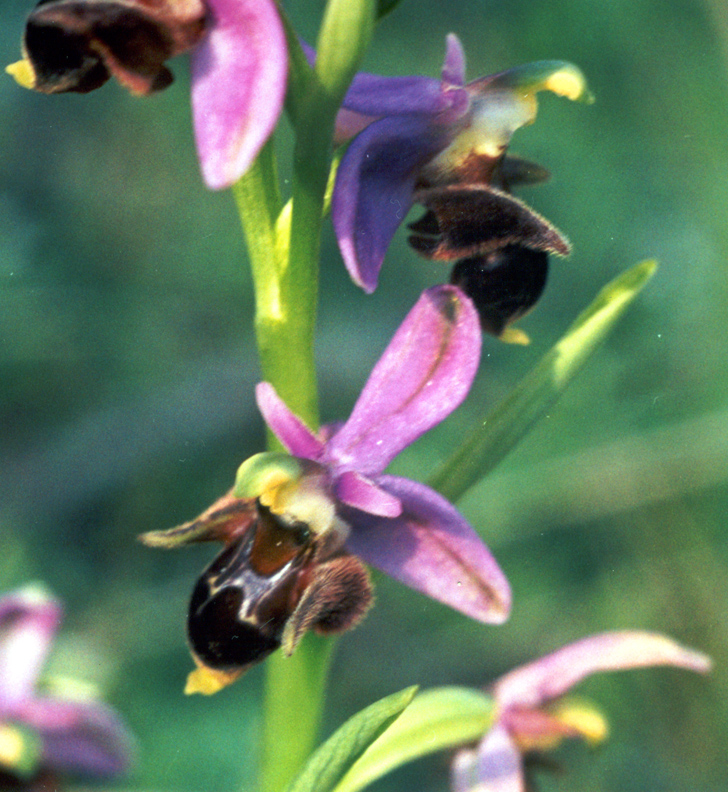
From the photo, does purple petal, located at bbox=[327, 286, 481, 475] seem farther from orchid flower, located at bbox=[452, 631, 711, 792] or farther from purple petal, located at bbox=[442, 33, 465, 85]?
orchid flower, located at bbox=[452, 631, 711, 792]

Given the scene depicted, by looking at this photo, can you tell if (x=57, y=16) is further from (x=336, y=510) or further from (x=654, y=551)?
(x=654, y=551)

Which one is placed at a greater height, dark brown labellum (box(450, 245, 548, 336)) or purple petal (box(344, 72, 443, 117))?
purple petal (box(344, 72, 443, 117))

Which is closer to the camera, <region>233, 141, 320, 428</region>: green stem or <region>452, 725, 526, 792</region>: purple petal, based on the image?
<region>233, 141, 320, 428</region>: green stem

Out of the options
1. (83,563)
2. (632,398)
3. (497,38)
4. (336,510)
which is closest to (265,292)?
(336,510)

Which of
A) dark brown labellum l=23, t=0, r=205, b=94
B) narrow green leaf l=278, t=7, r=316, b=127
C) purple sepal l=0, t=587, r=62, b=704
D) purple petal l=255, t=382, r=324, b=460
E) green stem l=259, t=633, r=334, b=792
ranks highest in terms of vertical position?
dark brown labellum l=23, t=0, r=205, b=94

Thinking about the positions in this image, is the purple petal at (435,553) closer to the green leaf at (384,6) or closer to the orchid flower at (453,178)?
the orchid flower at (453,178)

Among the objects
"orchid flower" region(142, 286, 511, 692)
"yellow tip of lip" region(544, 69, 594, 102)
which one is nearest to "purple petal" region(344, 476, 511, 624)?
"orchid flower" region(142, 286, 511, 692)
